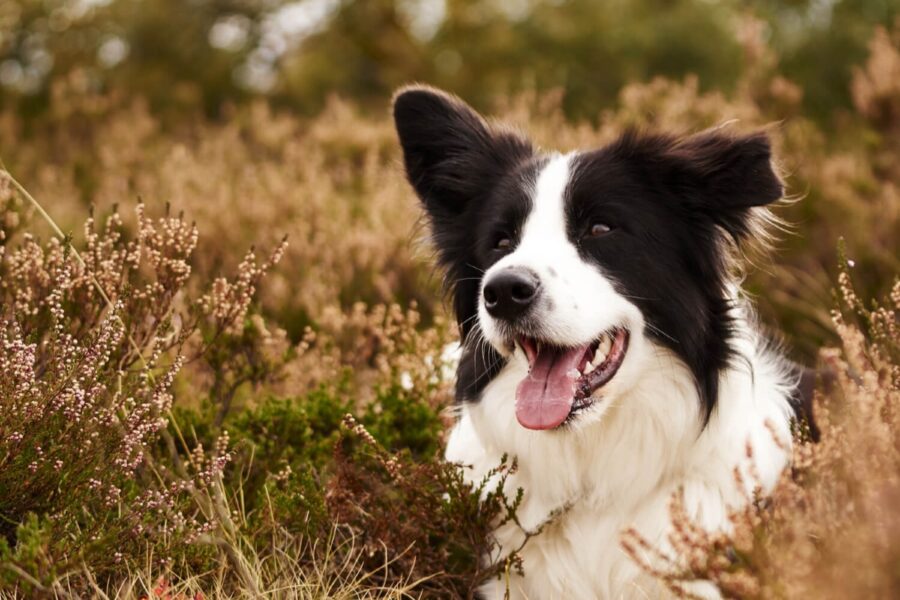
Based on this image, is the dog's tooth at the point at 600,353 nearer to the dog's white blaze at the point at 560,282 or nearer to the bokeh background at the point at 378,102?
the dog's white blaze at the point at 560,282

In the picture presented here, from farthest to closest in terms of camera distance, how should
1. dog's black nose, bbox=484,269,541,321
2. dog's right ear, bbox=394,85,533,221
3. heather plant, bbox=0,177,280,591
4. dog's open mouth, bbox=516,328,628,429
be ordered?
dog's right ear, bbox=394,85,533,221
dog's open mouth, bbox=516,328,628,429
dog's black nose, bbox=484,269,541,321
heather plant, bbox=0,177,280,591

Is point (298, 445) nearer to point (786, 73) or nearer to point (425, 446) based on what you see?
point (425, 446)

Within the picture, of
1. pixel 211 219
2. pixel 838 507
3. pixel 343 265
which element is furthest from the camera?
pixel 211 219

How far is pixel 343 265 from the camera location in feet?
21.3

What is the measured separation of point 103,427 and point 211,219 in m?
4.31

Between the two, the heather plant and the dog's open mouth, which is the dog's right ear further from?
the heather plant

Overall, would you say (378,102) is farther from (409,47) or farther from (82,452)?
(82,452)

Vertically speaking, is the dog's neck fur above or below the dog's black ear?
below

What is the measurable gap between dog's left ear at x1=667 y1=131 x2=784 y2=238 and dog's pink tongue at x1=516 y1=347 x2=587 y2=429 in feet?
2.30

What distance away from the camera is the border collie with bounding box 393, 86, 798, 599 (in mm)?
3191

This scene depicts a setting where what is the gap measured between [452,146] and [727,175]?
3.41ft

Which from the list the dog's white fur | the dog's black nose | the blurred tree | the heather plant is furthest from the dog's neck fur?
the blurred tree

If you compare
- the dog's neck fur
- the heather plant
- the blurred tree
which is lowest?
the heather plant

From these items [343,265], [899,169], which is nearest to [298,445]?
[343,265]
